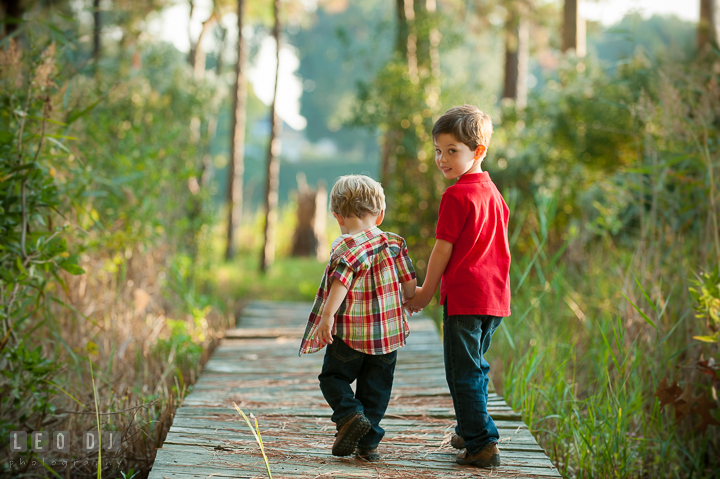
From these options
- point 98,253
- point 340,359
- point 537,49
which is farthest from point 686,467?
point 537,49

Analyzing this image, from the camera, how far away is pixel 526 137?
6.45 m

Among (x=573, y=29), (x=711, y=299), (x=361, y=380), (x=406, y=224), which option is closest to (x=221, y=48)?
(x=573, y=29)

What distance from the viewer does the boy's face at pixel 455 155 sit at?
6.44 ft

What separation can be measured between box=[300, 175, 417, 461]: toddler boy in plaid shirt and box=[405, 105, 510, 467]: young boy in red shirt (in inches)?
5.8

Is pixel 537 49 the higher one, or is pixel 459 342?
pixel 537 49

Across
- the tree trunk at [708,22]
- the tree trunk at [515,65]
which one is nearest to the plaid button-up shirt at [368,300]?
Answer: the tree trunk at [708,22]

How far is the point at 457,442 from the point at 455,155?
1.06 meters

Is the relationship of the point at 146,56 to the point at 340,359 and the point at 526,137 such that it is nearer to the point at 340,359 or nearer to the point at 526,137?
the point at 526,137

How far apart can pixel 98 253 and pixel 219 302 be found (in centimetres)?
181

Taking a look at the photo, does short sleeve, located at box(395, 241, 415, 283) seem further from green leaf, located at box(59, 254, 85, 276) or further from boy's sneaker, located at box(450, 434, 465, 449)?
green leaf, located at box(59, 254, 85, 276)

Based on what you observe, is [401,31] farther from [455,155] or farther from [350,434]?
[350,434]

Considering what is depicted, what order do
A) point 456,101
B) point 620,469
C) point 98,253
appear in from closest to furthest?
point 620,469, point 98,253, point 456,101

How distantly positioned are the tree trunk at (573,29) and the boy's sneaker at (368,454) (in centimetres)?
781

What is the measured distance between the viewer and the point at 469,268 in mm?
1981
